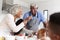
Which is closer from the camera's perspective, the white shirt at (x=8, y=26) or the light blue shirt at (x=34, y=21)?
the white shirt at (x=8, y=26)

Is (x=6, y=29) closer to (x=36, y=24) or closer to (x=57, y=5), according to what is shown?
(x=36, y=24)

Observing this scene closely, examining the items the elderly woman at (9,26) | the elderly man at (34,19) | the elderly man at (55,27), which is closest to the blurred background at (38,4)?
the elderly man at (34,19)

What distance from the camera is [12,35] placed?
5.26 ft

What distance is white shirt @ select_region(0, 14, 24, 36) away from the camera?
1.54 metres

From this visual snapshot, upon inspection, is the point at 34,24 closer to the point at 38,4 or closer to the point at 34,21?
the point at 34,21

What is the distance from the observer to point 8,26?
157 cm

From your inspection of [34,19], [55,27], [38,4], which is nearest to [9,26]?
[34,19]

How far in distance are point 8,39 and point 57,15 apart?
96 cm

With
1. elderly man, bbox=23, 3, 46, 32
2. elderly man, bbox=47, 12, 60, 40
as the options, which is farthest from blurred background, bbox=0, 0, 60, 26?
elderly man, bbox=47, 12, 60, 40

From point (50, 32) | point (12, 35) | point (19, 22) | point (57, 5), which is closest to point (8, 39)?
point (12, 35)

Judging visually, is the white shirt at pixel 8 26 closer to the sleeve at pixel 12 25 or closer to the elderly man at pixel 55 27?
the sleeve at pixel 12 25

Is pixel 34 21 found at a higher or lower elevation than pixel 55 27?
lower

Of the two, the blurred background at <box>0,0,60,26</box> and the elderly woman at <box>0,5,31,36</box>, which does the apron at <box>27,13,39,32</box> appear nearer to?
the blurred background at <box>0,0,60,26</box>

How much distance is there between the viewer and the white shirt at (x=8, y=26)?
1.54 metres
